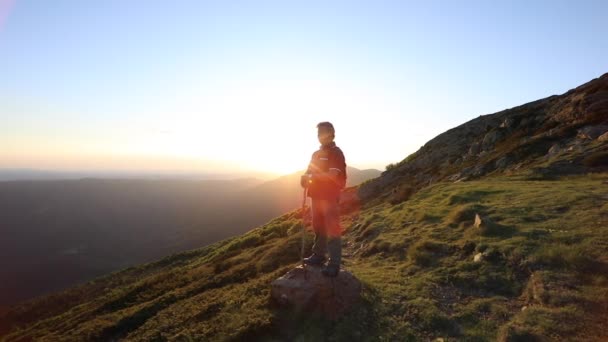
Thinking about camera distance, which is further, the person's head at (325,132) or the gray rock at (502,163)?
the gray rock at (502,163)

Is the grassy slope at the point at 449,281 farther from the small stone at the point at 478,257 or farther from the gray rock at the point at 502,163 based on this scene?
the gray rock at the point at 502,163

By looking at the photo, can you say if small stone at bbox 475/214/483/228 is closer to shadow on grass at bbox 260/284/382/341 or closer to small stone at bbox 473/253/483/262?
small stone at bbox 473/253/483/262

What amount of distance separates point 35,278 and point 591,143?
5081 inches

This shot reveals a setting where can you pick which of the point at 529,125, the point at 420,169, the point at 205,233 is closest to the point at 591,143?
the point at 529,125

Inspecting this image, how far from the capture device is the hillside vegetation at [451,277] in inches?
364

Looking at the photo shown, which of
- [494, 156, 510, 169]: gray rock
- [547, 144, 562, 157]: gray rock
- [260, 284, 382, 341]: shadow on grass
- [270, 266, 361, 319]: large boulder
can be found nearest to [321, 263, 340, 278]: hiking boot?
[270, 266, 361, 319]: large boulder

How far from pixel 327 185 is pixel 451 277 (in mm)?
5263

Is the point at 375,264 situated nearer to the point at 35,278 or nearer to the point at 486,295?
the point at 486,295

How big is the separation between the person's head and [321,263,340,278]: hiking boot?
10.6 ft

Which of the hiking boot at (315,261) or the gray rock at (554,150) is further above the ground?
the gray rock at (554,150)

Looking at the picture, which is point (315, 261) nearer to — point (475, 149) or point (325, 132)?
point (325, 132)

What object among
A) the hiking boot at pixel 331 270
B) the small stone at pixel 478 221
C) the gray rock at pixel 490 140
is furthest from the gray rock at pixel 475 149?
the hiking boot at pixel 331 270

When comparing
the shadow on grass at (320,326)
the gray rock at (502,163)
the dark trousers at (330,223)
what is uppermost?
the gray rock at (502,163)

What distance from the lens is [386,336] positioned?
8891 mm
